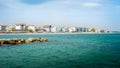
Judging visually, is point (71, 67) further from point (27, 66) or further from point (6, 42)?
point (6, 42)

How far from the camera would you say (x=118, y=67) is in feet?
66.1

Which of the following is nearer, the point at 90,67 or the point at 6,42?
the point at 90,67

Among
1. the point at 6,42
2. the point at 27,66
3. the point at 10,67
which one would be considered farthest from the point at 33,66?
the point at 6,42

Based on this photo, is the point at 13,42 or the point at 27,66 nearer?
the point at 27,66

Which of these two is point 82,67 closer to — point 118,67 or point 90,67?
point 90,67

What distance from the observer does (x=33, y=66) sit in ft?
67.9

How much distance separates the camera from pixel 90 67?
20.2 metres

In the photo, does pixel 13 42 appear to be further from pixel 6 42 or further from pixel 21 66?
pixel 21 66

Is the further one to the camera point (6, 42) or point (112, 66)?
point (6, 42)

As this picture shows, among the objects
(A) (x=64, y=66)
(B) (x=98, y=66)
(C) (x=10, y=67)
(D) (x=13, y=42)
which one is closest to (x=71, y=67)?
(A) (x=64, y=66)

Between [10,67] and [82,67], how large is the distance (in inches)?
271

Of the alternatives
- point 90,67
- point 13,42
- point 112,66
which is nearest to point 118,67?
point 112,66

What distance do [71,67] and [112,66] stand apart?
404 centimetres

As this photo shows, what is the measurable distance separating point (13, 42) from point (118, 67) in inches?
1473
